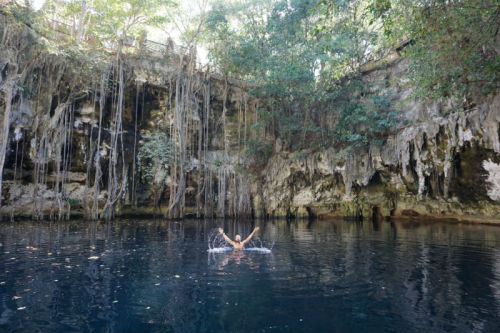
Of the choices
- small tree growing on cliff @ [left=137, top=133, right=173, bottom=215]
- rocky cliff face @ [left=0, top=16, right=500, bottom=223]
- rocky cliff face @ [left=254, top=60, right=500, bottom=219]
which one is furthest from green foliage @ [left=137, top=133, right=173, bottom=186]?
rocky cliff face @ [left=254, top=60, right=500, bottom=219]

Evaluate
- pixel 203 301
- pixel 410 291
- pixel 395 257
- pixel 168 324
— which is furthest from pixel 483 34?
pixel 168 324

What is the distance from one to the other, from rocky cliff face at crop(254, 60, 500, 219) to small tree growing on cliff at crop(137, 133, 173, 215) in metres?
6.71

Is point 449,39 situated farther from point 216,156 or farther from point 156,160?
point 156,160

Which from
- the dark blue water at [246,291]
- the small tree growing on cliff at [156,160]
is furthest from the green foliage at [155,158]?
the dark blue water at [246,291]

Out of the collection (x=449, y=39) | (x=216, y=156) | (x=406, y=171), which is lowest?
(x=406, y=171)

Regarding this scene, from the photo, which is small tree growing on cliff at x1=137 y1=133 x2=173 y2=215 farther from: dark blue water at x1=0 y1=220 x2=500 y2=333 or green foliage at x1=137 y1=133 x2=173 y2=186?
dark blue water at x1=0 y1=220 x2=500 y2=333

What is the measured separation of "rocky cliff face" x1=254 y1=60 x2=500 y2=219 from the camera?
13562 mm

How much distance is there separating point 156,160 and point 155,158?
5.8 inches

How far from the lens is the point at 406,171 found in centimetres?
1658

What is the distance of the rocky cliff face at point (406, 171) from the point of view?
13.6m

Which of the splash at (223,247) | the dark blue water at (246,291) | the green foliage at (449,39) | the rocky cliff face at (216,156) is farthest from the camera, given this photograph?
the rocky cliff face at (216,156)

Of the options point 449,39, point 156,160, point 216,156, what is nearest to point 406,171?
point 449,39

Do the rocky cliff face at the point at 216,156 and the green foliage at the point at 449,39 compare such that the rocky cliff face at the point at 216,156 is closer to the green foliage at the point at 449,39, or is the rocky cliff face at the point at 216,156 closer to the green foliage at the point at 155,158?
the green foliage at the point at 155,158

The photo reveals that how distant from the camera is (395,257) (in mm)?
6602
